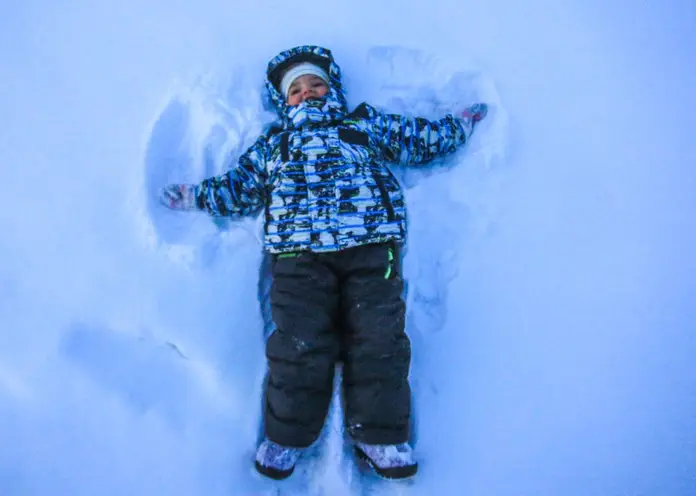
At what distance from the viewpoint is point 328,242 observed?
4.28 ft

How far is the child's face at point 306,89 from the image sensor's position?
1531 millimetres

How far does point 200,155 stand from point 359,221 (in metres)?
0.60

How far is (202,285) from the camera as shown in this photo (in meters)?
1.41

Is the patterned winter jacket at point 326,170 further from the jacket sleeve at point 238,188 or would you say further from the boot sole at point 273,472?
the boot sole at point 273,472

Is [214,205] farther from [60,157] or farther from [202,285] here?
[60,157]

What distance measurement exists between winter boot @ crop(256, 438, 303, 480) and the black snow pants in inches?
1.4

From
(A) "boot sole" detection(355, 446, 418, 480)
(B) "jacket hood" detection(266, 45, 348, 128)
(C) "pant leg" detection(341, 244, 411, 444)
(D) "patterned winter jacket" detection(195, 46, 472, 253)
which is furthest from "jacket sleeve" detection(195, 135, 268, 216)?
(A) "boot sole" detection(355, 446, 418, 480)

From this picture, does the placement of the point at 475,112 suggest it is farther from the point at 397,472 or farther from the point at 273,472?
the point at 273,472

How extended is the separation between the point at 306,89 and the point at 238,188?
401mm

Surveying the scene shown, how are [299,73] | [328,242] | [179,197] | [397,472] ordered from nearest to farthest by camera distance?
[397,472]
[328,242]
[179,197]
[299,73]

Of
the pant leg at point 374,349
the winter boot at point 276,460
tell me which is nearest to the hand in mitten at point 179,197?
the pant leg at point 374,349

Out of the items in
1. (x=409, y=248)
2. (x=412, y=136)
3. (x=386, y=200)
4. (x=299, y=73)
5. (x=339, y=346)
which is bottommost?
(x=339, y=346)

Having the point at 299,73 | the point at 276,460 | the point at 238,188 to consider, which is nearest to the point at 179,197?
Answer: the point at 238,188

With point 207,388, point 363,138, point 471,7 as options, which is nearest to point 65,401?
point 207,388
